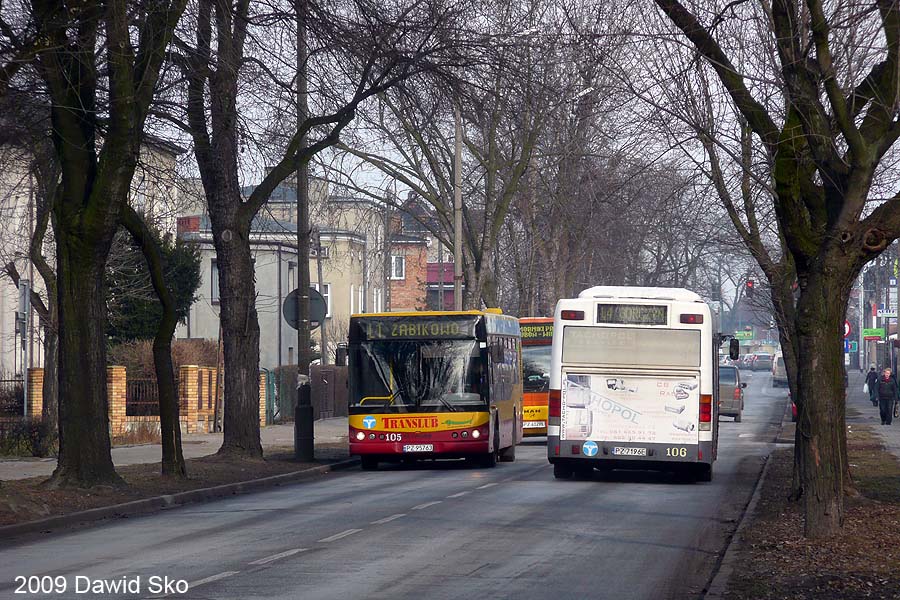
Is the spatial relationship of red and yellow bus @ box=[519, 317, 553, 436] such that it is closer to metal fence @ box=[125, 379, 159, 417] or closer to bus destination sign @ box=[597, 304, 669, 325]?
metal fence @ box=[125, 379, 159, 417]

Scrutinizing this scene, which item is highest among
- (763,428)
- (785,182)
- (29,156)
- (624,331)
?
(29,156)

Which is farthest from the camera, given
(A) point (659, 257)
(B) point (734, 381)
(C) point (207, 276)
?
(C) point (207, 276)

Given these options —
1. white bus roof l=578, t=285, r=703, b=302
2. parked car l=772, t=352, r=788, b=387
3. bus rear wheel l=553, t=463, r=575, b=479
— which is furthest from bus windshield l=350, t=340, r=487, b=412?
parked car l=772, t=352, r=788, b=387

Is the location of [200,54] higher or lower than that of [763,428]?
higher

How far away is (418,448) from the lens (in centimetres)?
2397

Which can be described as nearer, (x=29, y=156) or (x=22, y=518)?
(x=22, y=518)

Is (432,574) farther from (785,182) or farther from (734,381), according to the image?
(734,381)

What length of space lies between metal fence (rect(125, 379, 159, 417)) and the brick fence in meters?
0.57

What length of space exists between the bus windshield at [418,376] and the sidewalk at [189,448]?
4.25m

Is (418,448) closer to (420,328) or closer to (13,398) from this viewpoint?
(420,328)

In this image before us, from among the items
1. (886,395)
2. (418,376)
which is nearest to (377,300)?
(886,395)

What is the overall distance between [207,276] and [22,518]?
49.2 metres

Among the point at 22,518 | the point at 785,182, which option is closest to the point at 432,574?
the point at 785,182

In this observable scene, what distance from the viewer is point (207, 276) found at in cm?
6306
